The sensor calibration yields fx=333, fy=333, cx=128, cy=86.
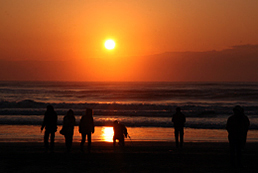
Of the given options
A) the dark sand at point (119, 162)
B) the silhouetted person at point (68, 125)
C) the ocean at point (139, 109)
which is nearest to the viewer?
the dark sand at point (119, 162)

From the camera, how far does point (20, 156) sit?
10.4 meters

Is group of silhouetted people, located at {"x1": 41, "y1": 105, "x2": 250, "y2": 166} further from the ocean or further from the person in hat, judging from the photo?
the ocean

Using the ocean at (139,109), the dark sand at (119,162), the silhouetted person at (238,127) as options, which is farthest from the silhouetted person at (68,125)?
the ocean at (139,109)

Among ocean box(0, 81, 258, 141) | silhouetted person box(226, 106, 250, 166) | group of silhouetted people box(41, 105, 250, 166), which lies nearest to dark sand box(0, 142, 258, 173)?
group of silhouetted people box(41, 105, 250, 166)

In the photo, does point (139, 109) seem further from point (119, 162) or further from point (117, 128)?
point (119, 162)

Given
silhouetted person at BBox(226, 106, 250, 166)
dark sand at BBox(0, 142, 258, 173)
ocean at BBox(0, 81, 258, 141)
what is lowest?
dark sand at BBox(0, 142, 258, 173)

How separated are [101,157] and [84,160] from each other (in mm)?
722

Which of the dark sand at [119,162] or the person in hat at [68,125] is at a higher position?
the person in hat at [68,125]

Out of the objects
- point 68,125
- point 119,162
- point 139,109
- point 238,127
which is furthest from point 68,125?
point 139,109

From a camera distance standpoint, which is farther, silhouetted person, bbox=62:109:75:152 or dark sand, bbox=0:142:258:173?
silhouetted person, bbox=62:109:75:152

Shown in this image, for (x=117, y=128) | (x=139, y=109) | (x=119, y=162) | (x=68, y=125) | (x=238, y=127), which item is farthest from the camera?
(x=139, y=109)

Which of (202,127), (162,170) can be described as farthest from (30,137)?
(202,127)

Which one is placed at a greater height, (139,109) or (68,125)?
(139,109)

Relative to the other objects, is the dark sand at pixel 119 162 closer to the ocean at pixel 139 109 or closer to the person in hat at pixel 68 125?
the person in hat at pixel 68 125
